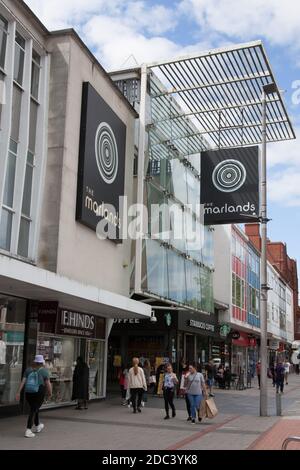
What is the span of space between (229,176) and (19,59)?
7241 mm

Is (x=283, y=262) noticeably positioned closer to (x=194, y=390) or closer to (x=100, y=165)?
(x=100, y=165)

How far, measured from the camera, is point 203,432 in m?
13.0

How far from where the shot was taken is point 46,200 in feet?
50.5

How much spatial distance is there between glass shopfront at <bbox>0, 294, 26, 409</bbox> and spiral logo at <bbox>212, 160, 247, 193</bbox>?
7.14 metres

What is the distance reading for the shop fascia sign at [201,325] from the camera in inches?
1092

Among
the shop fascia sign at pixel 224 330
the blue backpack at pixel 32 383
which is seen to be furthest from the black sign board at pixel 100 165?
the shop fascia sign at pixel 224 330

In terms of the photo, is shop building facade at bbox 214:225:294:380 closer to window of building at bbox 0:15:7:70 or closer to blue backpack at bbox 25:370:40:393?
window of building at bbox 0:15:7:70

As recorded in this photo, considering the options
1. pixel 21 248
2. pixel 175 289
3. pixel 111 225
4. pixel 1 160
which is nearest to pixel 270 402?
pixel 175 289

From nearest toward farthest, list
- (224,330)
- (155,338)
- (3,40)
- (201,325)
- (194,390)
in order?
(3,40) → (194,390) → (155,338) → (201,325) → (224,330)

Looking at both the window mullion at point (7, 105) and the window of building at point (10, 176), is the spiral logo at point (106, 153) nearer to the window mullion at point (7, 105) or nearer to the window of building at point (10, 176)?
the window of building at point (10, 176)

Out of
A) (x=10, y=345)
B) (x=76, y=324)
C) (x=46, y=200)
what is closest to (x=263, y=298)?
(x=76, y=324)

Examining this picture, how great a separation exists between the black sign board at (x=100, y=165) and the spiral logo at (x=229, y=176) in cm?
349

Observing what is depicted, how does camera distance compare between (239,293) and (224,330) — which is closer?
(224,330)
